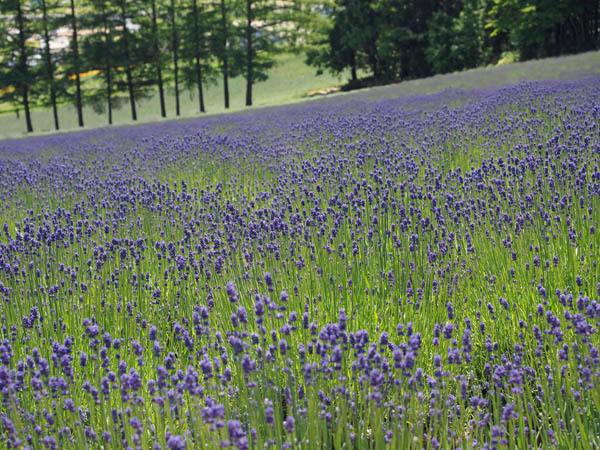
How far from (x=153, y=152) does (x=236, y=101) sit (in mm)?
36526

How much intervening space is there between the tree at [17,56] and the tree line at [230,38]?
7 centimetres

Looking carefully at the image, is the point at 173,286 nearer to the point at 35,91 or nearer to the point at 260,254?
the point at 260,254

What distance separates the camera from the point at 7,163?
35.8 feet

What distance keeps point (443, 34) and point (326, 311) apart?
34.1m

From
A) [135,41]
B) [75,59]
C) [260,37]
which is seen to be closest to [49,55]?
[75,59]

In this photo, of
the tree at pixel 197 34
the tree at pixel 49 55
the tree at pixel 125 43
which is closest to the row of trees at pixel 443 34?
the tree at pixel 197 34

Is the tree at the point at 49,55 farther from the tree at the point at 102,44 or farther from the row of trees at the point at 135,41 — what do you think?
the tree at the point at 102,44

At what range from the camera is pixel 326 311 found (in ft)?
10.5

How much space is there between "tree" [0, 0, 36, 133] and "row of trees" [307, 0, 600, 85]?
16.9 metres

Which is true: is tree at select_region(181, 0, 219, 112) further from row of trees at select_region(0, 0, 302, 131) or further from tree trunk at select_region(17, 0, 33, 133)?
tree trunk at select_region(17, 0, 33, 133)

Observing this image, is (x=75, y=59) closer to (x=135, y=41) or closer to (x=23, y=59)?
(x=23, y=59)

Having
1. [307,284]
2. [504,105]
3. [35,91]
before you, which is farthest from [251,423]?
[35,91]

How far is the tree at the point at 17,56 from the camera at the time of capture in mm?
34906

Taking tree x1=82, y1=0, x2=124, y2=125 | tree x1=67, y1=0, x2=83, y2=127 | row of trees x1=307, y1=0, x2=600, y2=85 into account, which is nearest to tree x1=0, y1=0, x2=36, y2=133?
tree x1=67, y1=0, x2=83, y2=127
